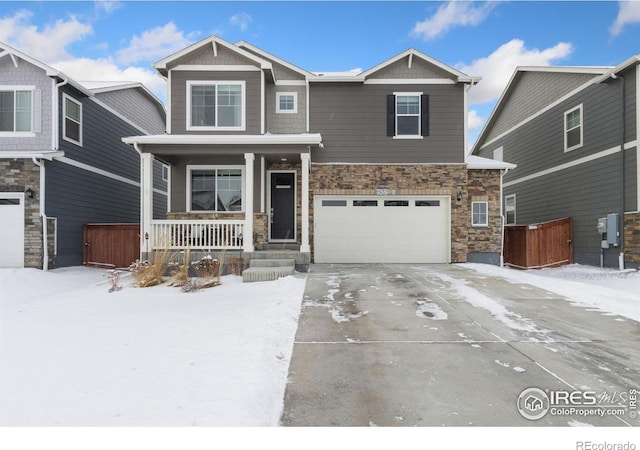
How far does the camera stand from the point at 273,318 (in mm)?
5141

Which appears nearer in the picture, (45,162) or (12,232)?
(12,232)

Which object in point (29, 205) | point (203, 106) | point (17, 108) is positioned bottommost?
point (29, 205)

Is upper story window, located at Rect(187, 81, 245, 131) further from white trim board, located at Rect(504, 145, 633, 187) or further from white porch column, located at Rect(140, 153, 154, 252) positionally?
white trim board, located at Rect(504, 145, 633, 187)

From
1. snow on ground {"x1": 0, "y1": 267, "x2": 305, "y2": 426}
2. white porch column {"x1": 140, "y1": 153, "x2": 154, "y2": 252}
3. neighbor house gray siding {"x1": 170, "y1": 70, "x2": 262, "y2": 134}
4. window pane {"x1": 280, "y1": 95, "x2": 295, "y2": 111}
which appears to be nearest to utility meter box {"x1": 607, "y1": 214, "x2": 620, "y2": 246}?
snow on ground {"x1": 0, "y1": 267, "x2": 305, "y2": 426}

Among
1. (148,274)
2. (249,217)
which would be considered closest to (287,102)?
(249,217)

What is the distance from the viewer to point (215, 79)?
11.2 meters

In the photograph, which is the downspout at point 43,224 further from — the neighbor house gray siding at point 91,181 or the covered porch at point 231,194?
the covered porch at point 231,194

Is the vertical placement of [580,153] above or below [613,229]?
above

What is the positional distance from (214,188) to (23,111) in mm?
5973

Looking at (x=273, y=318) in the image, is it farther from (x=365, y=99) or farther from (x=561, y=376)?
(x=365, y=99)

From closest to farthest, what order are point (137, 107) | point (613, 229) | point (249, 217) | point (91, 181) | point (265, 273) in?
point (265, 273)
point (249, 217)
point (613, 229)
point (91, 181)
point (137, 107)

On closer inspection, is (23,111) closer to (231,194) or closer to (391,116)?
(231,194)

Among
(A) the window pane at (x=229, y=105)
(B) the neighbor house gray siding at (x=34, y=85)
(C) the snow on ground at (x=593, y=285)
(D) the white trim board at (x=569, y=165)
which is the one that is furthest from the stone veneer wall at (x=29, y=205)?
(D) the white trim board at (x=569, y=165)

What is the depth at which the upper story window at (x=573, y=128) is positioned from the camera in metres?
12.4
